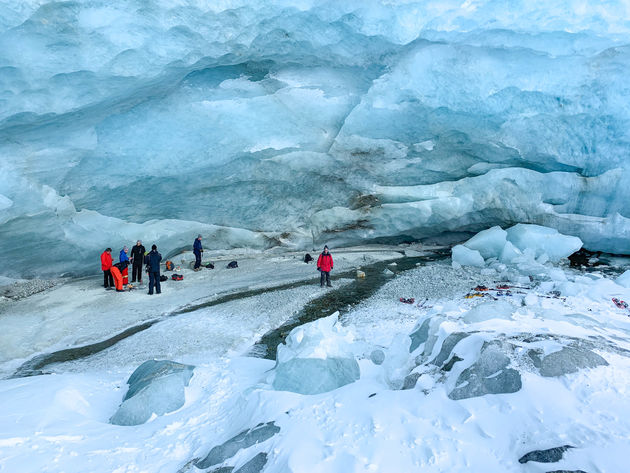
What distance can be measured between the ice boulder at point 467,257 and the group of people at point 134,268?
903 centimetres

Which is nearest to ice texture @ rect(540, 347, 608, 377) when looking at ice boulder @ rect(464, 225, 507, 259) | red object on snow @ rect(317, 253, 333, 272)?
red object on snow @ rect(317, 253, 333, 272)

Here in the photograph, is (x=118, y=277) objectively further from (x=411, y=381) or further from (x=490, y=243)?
(x=490, y=243)

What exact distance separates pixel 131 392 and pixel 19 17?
258 inches

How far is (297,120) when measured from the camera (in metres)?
13.0

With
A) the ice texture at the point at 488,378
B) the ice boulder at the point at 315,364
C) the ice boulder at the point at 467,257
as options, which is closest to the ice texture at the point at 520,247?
the ice boulder at the point at 467,257

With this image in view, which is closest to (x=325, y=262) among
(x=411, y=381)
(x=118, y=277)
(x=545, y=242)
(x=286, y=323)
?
(x=286, y=323)

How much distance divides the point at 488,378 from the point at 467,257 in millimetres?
11129

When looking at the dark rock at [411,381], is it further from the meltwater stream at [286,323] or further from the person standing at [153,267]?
the person standing at [153,267]

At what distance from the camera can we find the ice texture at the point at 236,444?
4.38 meters

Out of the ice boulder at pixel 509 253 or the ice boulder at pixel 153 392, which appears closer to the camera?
the ice boulder at pixel 153 392

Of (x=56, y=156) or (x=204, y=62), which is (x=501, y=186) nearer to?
(x=204, y=62)

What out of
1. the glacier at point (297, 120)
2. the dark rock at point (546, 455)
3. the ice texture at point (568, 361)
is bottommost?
the dark rock at point (546, 455)

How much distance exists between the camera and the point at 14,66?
8.38m

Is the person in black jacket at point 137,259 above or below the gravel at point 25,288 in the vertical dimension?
above
